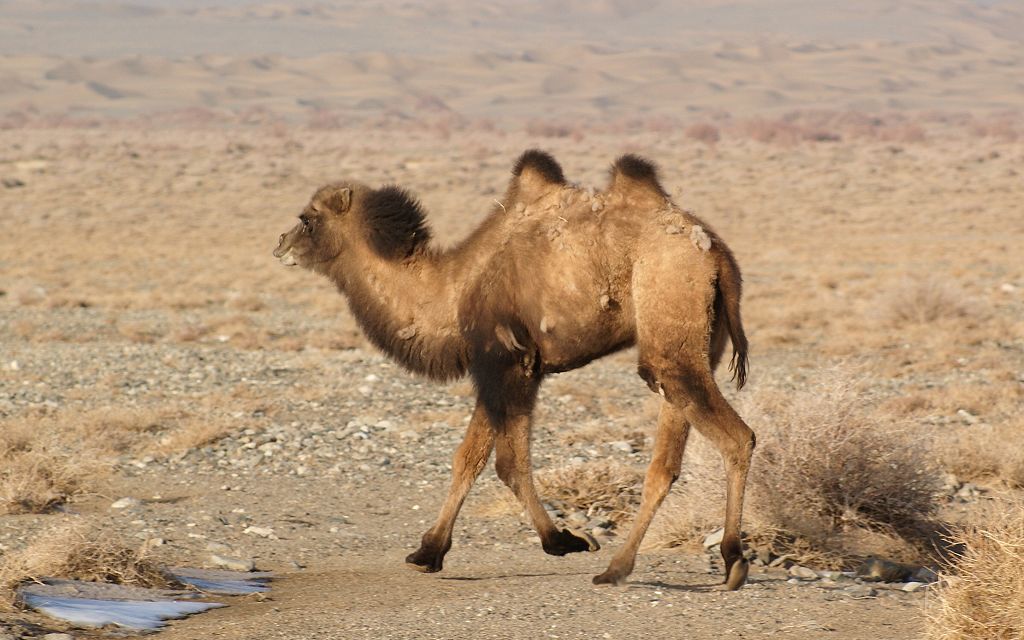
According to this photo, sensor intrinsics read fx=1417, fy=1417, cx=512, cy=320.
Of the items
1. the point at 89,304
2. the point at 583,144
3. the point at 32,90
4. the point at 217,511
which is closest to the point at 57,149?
the point at 583,144

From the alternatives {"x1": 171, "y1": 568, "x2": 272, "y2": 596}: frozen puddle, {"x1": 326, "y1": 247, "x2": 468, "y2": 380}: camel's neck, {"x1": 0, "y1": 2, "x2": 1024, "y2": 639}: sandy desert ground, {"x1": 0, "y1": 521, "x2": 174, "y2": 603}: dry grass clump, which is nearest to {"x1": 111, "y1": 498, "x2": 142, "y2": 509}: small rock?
{"x1": 0, "y1": 2, "x2": 1024, "y2": 639}: sandy desert ground

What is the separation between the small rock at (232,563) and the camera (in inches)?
332

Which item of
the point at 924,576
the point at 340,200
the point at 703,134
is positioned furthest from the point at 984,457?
the point at 703,134

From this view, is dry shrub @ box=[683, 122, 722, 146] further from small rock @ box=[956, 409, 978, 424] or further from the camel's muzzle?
the camel's muzzle

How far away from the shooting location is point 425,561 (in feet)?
25.8

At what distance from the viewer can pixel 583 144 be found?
223 feet

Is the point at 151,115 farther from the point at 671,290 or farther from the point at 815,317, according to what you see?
the point at 671,290

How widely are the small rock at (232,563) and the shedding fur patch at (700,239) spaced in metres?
3.30

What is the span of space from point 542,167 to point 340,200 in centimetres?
143

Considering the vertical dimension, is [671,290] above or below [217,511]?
above

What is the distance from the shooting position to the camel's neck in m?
8.21

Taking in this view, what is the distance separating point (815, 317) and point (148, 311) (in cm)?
1076

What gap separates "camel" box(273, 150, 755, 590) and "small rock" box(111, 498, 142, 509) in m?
2.57

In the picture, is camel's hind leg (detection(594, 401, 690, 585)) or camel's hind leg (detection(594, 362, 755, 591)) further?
camel's hind leg (detection(594, 401, 690, 585))
